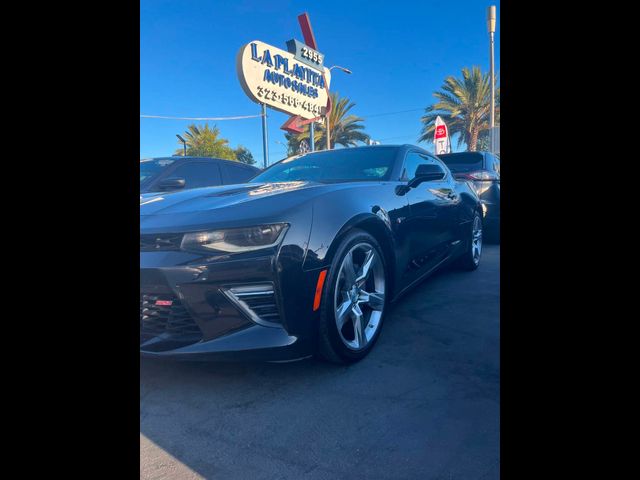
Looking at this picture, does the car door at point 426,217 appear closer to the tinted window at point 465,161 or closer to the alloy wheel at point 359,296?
the alloy wheel at point 359,296

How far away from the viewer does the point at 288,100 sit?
13.3 meters

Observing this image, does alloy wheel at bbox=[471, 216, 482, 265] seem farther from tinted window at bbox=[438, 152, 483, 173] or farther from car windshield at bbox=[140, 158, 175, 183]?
car windshield at bbox=[140, 158, 175, 183]

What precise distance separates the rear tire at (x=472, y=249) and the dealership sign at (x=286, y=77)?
8959mm

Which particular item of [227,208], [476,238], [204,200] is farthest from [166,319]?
[476,238]

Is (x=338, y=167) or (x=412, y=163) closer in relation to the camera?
(x=338, y=167)

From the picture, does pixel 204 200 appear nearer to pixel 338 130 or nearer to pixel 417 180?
pixel 417 180

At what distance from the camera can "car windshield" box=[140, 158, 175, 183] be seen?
4756mm

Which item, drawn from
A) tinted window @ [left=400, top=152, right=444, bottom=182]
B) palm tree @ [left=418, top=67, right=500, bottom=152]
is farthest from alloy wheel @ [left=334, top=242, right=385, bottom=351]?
palm tree @ [left=418, top=67, right=500, bottom=152]

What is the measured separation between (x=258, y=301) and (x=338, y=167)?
170 cm

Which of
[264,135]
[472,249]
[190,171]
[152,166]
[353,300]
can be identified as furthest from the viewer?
[264,135]
